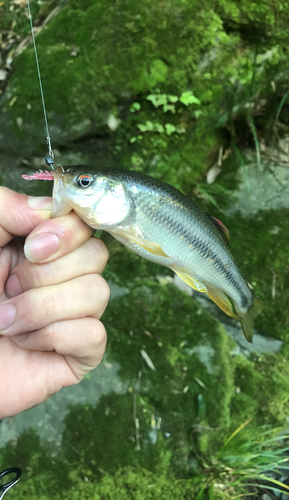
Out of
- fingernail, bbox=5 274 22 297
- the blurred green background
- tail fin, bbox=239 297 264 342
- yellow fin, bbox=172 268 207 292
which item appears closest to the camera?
fingernail, bbox=5 274 22 297

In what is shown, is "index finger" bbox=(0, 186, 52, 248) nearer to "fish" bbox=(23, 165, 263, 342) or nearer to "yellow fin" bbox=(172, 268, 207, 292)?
"fish" bbox=(23, 165, 263, 342)

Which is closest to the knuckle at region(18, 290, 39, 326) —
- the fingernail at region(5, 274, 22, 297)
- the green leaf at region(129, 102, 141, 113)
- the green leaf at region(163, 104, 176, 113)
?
the fingernail at region(5, 274, 22, 297)

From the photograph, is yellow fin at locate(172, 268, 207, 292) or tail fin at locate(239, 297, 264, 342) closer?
yellow fin at locate(172, 268, 207, 292)

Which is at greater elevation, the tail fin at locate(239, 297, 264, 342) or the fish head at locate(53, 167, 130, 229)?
the fish head at locate(53, 167, 130, 229)

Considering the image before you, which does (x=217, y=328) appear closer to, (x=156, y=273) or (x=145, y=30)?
(x=156, y=273)

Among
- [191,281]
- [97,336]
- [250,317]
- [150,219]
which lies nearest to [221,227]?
[191,281]

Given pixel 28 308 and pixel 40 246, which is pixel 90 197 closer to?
pixel 40 246

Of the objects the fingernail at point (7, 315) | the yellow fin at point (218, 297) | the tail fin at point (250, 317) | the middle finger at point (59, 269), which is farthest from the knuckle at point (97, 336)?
the tail fin at point (250, 317)
